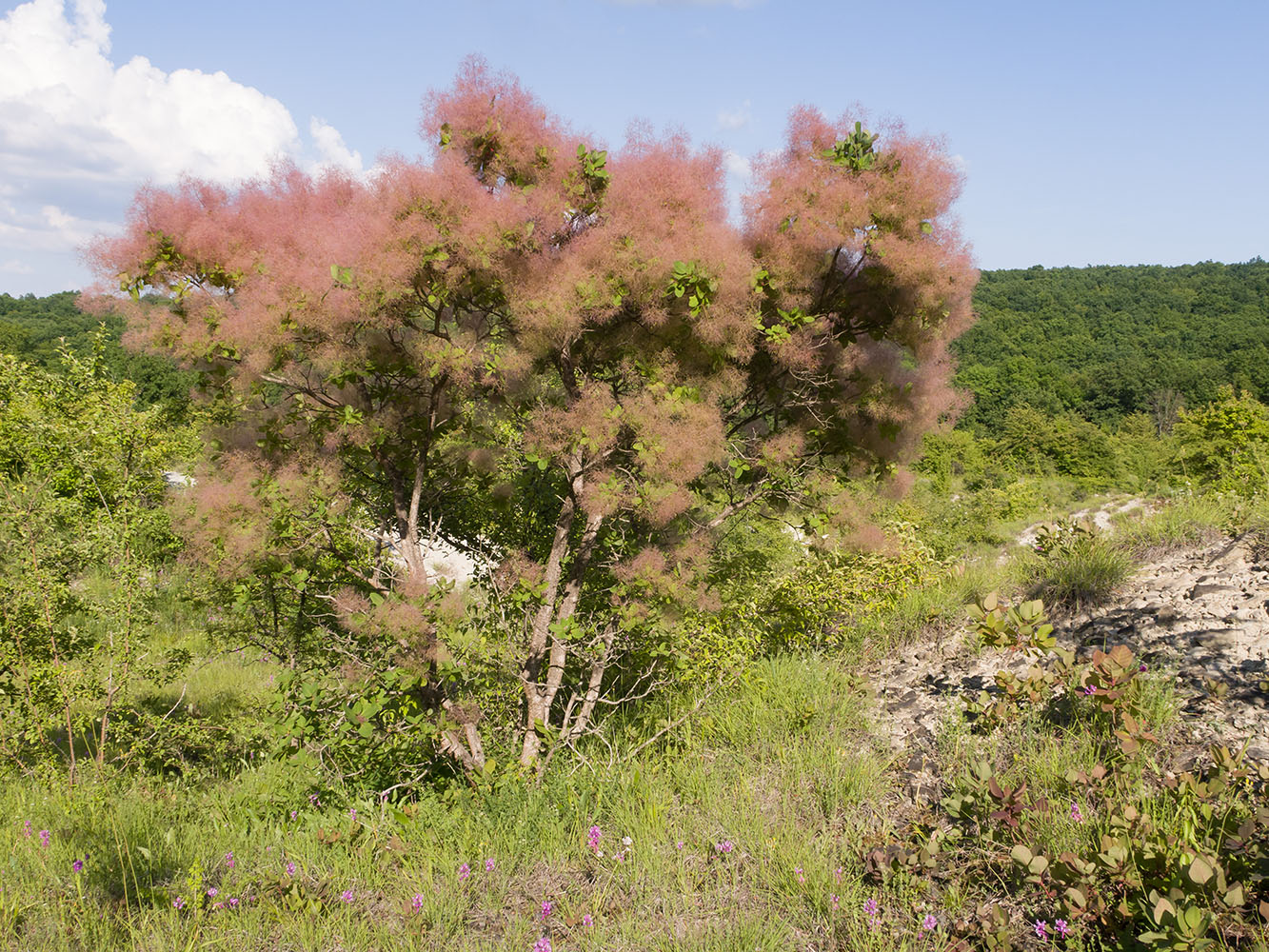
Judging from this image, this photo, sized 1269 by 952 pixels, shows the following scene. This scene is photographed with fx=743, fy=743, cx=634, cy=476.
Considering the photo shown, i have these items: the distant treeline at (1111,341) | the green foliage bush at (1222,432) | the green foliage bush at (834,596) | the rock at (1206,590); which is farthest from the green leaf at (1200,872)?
the distant treeline at (1111,341)

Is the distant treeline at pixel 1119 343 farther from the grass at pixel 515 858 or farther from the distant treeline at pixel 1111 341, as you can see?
the grass at pixel 515 858

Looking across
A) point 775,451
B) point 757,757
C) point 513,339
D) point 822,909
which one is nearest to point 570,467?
point 513,339

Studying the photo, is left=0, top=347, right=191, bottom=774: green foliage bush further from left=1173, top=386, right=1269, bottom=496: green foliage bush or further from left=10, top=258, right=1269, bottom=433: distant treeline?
left=10, top=258, right=1269, bottom=433: distant treeline

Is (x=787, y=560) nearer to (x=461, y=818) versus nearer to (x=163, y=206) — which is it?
(x=461, y=818)

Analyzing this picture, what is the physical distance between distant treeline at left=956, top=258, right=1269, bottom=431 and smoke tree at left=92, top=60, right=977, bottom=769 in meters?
52.0

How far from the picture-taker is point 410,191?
338 centimetres

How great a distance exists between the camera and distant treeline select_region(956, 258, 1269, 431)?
190ft

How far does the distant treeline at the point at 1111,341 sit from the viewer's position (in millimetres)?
57062

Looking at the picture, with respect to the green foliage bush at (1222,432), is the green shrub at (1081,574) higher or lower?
lower

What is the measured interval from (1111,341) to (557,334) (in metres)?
78.5

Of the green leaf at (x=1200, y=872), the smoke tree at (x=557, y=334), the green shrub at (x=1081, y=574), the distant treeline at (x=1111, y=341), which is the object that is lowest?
the green leaf at (x=1200, y=872)

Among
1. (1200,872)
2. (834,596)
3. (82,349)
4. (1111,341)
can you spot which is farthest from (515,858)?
(1111,341)

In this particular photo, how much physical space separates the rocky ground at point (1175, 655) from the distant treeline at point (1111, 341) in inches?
2020

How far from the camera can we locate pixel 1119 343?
6700 cm
